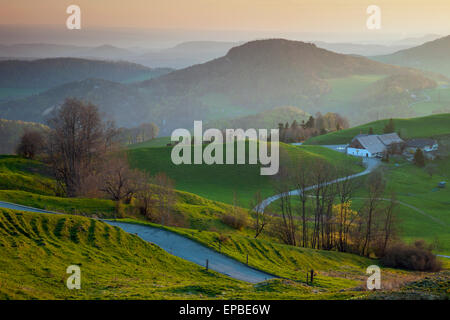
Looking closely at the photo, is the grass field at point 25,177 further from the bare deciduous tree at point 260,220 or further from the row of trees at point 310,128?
the row of trees at point 310,128

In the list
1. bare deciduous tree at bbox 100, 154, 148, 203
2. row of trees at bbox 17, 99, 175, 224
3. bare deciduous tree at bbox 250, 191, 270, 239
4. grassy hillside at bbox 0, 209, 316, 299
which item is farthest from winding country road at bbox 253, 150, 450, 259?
grassy hillside at bbox 0, 209, 316, 299

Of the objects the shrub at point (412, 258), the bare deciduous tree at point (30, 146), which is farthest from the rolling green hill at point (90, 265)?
the bare deciduous tree at point (30, 146)

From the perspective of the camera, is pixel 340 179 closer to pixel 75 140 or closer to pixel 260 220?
pixel 260 220

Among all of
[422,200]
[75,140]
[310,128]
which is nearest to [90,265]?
[75,140]

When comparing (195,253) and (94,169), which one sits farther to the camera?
(94,169)

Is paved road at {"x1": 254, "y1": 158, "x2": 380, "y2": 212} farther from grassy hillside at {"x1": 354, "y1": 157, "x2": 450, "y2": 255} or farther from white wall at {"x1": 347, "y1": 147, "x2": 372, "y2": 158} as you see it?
grassy hillside at {"x1": 354, "y1": 157, "x2": 450, "y2": 255}
